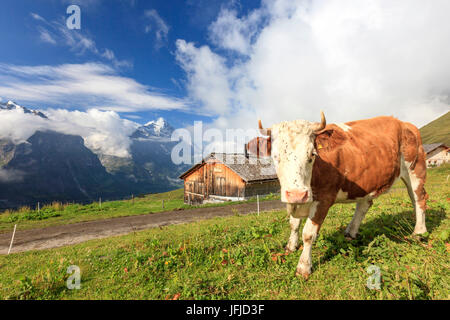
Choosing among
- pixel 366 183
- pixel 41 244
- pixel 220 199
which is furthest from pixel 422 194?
pixel 220 199

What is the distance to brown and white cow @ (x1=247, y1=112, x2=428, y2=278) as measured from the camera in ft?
10.5

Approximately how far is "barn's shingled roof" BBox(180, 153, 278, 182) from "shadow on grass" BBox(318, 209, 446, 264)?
1953cm

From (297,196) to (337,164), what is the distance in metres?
1.61

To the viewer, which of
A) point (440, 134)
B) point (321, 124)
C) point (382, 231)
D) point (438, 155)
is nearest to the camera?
point (321, 124)

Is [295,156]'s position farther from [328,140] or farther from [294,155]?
[328,140]

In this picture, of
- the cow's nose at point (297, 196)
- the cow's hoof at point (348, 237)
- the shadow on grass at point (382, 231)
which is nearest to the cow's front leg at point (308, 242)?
the shadow on grass at point (382, 231)

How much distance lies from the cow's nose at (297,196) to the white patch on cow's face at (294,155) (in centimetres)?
2

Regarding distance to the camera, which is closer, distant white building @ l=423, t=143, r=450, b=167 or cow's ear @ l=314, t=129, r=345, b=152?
cow's ear @ l=314, t=129, r=345, b=152

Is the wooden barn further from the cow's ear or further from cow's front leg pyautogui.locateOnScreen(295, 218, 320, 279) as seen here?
cow's front leg pyautogui.locateOnScreen(295, 218, 320, 279)

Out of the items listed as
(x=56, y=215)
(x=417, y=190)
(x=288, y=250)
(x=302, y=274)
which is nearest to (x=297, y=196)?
(x=302, y=274)

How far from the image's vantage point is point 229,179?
28109mm

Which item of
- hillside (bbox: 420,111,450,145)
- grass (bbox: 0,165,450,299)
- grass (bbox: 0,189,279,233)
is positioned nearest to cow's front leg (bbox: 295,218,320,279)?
grass (bbox: 0,165,450,299)

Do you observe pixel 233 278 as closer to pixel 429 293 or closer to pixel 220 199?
pixel 429 293
